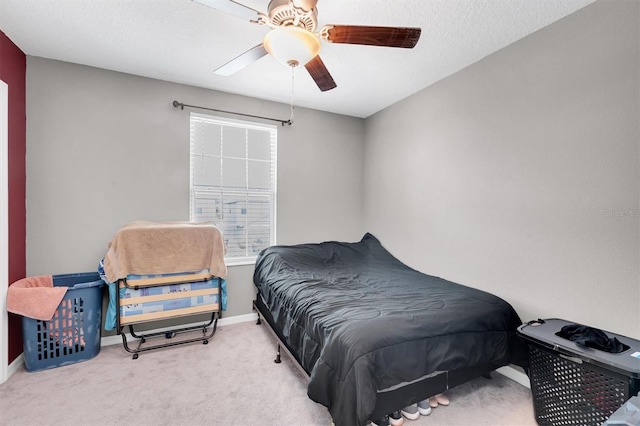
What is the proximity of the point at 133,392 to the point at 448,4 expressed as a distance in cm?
330

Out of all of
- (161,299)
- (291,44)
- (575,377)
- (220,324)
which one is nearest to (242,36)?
(291,44)

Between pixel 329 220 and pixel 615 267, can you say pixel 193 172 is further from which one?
pixel 615 267

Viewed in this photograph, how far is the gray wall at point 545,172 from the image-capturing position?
165 centimetres

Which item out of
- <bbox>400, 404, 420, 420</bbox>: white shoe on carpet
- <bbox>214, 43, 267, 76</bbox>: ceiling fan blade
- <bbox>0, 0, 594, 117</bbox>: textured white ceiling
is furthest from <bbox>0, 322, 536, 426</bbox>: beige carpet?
<bbox>0, 0, 594, 117</bbox>: textured white ceiling

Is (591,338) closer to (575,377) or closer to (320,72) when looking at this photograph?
(575,377)

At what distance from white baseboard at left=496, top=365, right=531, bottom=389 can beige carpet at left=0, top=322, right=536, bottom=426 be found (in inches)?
1.7

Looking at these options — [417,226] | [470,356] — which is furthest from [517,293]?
[417,226]

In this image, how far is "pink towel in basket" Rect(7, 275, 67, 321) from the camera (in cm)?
206

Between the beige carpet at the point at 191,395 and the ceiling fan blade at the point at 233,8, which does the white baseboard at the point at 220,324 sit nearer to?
the beige carpet at the point at 191,395

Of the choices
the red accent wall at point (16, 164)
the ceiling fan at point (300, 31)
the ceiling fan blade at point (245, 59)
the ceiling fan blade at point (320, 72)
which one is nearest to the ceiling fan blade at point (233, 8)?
the ceiling fan at point (300, 31)

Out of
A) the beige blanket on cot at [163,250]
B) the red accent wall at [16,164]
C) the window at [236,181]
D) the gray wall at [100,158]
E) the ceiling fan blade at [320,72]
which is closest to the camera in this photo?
the ceiling fan blade at [320,72]

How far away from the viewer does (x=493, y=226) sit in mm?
2326

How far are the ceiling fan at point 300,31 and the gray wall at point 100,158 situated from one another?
1.79m

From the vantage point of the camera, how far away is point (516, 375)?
6.98ft
